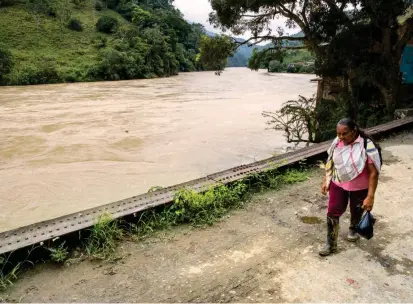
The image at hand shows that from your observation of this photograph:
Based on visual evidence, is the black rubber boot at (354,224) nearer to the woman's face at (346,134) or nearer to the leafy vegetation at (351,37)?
the woman's face at (346,134)

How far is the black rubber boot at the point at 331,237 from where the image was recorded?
10.8 feet

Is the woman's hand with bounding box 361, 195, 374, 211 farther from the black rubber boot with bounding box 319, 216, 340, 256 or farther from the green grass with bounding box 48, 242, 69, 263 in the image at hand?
the green grass with bounding box 48, 242, 69, 263

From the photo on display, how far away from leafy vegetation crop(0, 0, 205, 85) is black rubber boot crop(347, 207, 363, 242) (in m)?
37.2

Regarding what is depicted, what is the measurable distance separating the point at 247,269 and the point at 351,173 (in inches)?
51.0

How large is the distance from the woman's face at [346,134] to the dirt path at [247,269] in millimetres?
1115

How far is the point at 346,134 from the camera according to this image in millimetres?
3084

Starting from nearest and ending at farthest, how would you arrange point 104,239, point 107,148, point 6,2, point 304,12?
point 104,239 → point 304,12 → point 107,148 → point 6,2

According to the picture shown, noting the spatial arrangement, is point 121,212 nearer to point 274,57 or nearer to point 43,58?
point 274,57

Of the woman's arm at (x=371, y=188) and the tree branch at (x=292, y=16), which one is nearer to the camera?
the woman's arm at (x=371, y=188)

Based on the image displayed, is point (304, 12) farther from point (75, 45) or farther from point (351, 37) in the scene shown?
point (75, 45)

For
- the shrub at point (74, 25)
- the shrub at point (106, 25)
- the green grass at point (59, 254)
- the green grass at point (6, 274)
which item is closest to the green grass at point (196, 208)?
the green grass at point (59, 254)

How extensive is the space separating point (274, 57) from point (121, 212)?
38.1ft

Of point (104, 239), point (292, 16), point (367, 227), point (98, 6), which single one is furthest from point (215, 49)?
point (98, 6)

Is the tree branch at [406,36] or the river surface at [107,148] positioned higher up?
the tree branch at [406,36]
